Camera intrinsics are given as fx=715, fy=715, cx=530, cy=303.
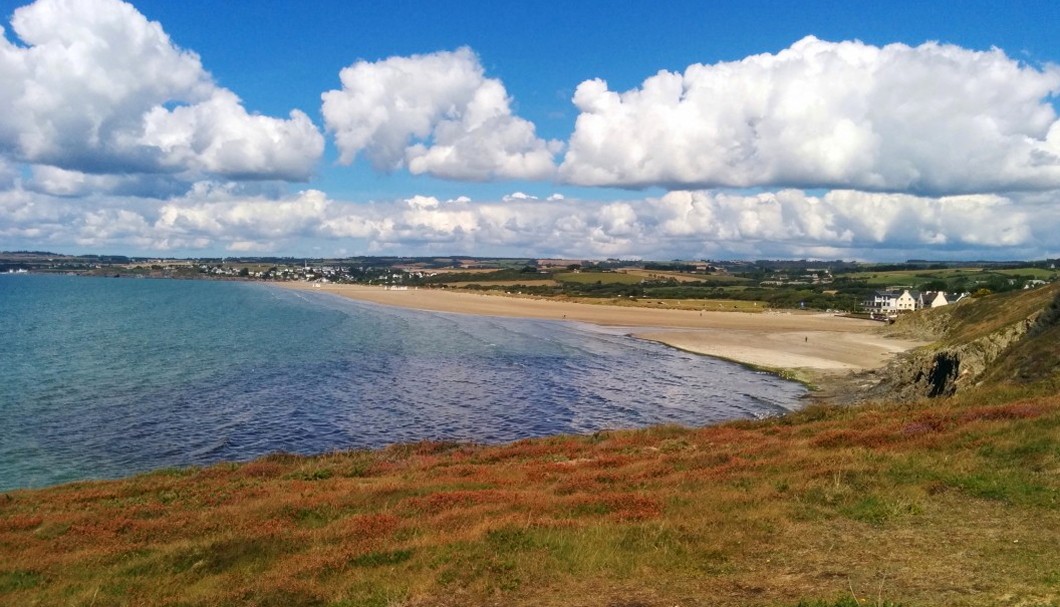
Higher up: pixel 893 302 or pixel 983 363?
pixel 983 363

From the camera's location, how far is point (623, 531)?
1508 cm

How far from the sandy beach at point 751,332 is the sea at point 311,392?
304 inches

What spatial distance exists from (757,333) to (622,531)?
101818 millimetres

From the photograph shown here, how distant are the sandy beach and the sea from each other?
7.72m

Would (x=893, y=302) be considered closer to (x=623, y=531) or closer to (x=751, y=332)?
(x=751, y=332)

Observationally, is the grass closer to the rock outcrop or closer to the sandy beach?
the rock outcrop

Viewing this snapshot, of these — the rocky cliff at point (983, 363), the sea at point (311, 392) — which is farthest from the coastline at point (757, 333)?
the rocky cliff at point (983, 363)

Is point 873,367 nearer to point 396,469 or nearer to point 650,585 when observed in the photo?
point 396,469

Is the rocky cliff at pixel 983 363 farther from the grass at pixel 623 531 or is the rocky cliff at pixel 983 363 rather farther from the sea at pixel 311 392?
the grass at pixel 623 531

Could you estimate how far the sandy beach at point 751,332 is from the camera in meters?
79.2

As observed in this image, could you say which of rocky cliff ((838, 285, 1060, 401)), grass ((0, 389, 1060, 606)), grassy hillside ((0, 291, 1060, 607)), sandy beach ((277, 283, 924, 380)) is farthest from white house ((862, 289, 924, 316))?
grass ((0, 389, 1060, 606))

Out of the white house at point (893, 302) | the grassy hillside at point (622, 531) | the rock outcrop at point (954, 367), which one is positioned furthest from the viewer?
the white house at point (893, 302)

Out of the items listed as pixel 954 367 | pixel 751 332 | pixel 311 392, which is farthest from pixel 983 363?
pixel 751 332

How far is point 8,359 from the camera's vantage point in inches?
2766
